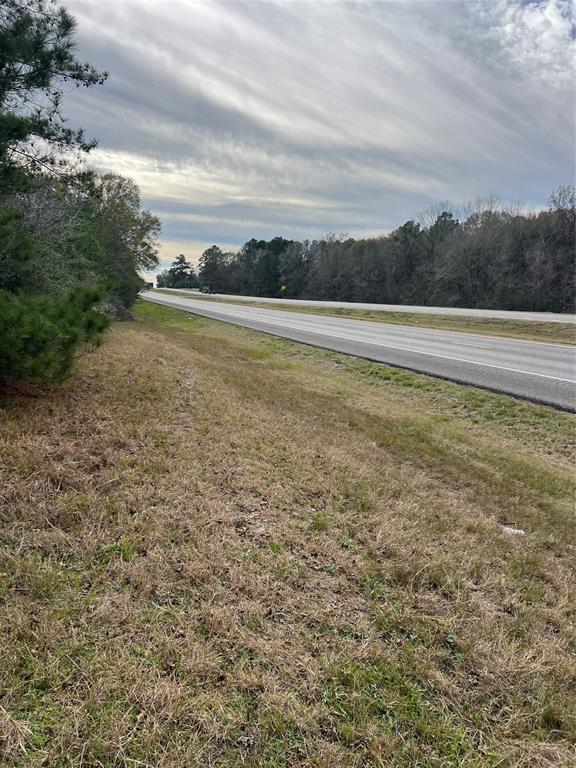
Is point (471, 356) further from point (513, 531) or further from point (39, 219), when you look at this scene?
point (39, 219)

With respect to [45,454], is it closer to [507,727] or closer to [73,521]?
[73,521]

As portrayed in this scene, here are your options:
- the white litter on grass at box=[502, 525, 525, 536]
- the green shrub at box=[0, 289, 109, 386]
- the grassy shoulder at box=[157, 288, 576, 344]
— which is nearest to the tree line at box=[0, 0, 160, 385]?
the green shrub at box=[0, 289, 109, 386]

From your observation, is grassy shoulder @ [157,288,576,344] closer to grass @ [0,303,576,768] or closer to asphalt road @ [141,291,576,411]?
asphalt road @ [141,291,576,411]

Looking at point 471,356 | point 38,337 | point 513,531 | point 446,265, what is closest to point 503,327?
point 471,356

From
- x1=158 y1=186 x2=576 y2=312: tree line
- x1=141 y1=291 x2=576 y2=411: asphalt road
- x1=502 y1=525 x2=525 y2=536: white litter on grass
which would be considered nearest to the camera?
x1=502 y1=525 x2=525 y2=536: white litter on grass

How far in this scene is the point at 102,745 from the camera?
158 cm

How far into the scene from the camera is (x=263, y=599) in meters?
2.40

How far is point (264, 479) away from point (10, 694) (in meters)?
2.32

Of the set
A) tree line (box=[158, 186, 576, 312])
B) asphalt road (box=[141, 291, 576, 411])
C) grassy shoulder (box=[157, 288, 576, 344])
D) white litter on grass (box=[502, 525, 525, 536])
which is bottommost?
white litter on grass (box=[502, 525, 525, 536])

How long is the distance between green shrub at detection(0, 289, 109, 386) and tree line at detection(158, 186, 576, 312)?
115 ft

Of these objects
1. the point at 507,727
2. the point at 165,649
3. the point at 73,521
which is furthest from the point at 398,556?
the point at 73,521

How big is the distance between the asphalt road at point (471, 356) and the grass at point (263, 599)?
373 centimetres

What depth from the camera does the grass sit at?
67.7 inches

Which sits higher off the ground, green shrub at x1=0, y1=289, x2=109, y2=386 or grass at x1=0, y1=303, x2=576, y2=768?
green shrub at x1=0, y1=289, x2=109, y2=386
